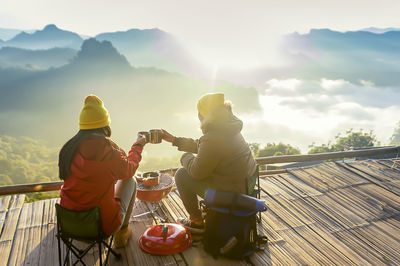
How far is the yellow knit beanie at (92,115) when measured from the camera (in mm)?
2197

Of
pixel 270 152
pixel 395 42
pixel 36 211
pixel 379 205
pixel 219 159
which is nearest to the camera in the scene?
pixel 219 159

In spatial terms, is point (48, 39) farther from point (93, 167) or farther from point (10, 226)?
point (93, 167)

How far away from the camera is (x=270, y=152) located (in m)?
26.1

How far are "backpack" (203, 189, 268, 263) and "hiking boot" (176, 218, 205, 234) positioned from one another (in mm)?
308

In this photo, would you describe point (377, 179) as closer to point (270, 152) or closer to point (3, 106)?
point (270, 152)

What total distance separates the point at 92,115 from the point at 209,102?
3.43 feet

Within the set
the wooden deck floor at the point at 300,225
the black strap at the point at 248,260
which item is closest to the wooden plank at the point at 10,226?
the wooden deck floor at the point at 300,225

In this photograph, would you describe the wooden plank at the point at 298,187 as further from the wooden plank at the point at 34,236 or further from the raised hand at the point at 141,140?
the wooden plank at the point at 34,236

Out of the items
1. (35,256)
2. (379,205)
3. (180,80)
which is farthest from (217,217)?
(180,80)

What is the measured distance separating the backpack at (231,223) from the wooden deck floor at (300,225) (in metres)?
0.13

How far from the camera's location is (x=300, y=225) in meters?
3.45

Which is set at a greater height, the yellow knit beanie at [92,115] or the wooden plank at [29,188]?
the yellow knit beanie at [92,115]

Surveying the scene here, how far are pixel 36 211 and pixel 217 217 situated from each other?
238 cm

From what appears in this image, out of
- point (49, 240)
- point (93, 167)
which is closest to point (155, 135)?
point (93, 167)
